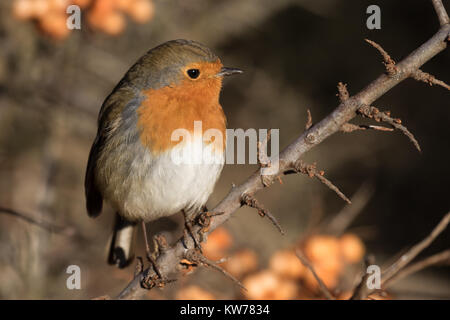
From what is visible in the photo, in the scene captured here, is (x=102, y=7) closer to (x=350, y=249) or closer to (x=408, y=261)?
(x=350, y=249)

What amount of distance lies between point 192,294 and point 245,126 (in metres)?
3.99

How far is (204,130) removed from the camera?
2904 millimetres

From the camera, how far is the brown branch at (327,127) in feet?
6.07

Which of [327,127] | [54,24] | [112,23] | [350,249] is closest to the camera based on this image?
[327,127]

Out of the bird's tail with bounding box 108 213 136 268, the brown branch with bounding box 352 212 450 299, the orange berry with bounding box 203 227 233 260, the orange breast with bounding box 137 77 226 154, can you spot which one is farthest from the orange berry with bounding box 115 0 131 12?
the brown branch with bounding box 352 212 450 299

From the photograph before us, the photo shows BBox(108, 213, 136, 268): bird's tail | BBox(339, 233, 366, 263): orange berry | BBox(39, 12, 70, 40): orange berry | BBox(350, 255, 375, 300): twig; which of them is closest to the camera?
BBox(350, 255, 375, 300): twig

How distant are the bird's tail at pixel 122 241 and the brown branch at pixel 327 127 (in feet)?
4.40

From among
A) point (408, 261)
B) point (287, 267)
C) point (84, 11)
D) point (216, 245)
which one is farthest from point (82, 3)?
point (408, 261)

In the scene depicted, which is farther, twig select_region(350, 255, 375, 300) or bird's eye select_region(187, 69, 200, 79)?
bird's eye select_region(187, 69, 200, 79)

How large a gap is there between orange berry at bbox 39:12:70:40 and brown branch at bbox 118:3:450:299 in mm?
1842

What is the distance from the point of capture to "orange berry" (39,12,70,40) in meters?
3.43

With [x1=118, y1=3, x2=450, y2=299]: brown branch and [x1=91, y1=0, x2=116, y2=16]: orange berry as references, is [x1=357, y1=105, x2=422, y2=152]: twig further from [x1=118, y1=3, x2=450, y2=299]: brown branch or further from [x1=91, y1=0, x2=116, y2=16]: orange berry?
[x1=91, y1=0, x2=116, y2=16]: orange berry

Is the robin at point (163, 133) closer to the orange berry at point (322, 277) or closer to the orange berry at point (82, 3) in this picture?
the orange berry at point (82, 3)

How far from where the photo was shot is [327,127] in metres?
1.95
